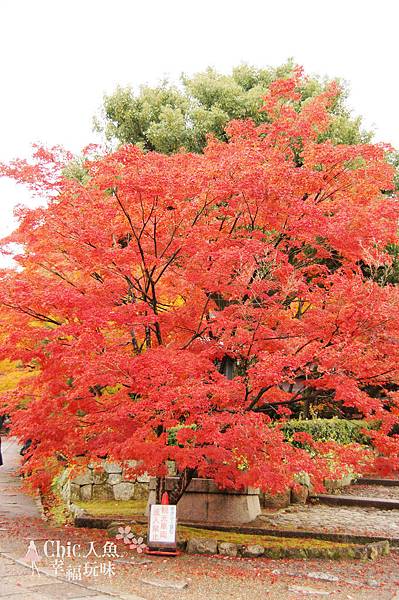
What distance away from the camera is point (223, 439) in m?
8.23

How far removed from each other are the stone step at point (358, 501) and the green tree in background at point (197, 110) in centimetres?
1115

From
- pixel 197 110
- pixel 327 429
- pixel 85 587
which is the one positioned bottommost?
pixel 85 587

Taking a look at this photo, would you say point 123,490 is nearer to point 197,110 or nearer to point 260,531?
point 260,531

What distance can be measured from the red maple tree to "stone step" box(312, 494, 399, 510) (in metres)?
5.01

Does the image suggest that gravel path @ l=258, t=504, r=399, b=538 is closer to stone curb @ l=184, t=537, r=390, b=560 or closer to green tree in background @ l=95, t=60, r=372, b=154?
stone curb @ l=184, t=537, r=390, b=560

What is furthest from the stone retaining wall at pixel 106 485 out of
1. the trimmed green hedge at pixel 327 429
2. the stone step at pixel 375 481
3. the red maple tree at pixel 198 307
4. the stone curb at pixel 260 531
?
the stone step at pixel 375 481

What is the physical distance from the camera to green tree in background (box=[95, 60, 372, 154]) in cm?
1992

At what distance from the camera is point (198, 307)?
10.5 metres

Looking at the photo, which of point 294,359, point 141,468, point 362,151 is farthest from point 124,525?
point 362,151

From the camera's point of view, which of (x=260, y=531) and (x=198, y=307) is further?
(x=260, y=531)

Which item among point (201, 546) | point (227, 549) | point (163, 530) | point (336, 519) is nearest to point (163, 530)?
point (163, 530)

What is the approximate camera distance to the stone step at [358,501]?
45.6 ft

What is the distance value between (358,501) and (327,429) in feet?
13.6

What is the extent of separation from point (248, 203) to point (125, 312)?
9.65 ft
